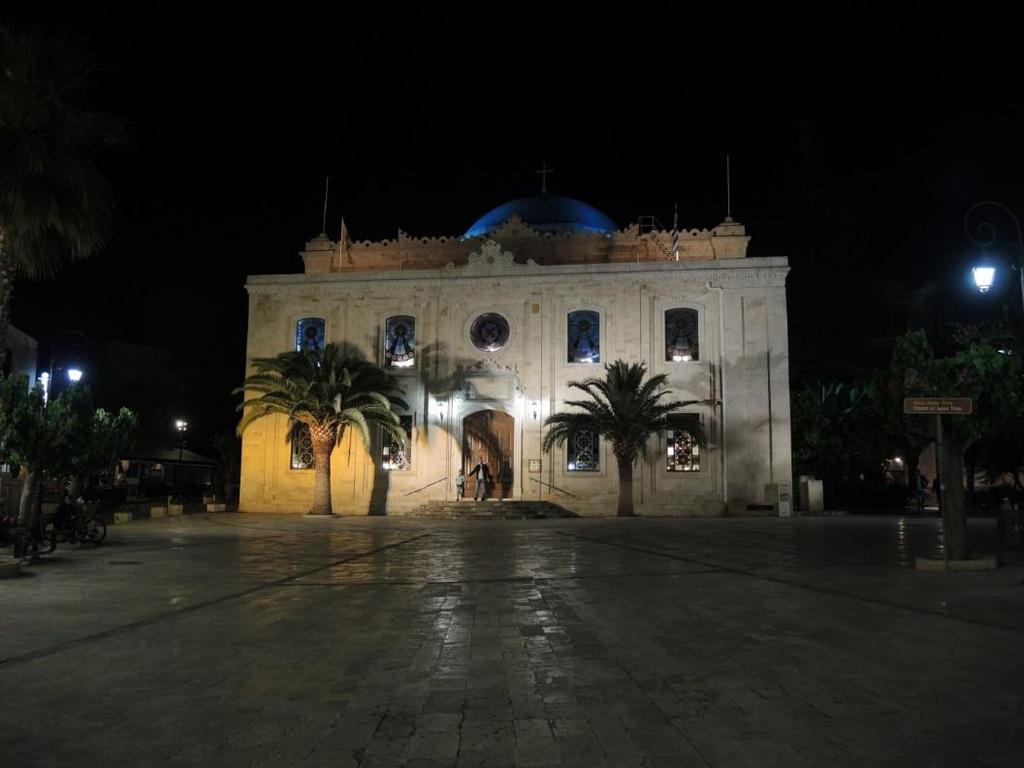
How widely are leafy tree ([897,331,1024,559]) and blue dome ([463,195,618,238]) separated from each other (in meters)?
24.2

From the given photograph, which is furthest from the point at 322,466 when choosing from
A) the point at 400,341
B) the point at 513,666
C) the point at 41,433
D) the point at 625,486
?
the point at 513,666

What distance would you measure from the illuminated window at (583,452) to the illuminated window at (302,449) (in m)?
10.4

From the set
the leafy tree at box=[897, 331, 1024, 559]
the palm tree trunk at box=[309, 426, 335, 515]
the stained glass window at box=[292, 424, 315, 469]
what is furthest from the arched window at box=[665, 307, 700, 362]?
the leafy tree at box=[897, 331, 1024, 559]

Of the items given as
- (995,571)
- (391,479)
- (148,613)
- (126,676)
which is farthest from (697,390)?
(126,676)

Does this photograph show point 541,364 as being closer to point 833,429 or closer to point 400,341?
point 400,341

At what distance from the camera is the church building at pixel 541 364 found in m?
28.8

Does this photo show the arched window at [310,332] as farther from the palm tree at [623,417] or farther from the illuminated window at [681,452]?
the illuminated window at [681,452]

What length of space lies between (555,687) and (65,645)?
443cm

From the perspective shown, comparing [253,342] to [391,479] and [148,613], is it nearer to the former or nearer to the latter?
[391,479]

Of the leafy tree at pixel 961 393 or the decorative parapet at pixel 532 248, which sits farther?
the decorative parapet at pixel 532 248

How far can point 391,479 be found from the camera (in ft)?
99.3

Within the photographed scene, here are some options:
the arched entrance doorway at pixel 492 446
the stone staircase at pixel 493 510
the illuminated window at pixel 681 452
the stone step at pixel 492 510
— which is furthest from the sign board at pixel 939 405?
the arched entrance doorway at pixel 492 446

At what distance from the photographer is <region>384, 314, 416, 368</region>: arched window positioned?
31203 mm

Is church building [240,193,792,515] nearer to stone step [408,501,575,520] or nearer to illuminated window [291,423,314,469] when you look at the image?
illuminated window [291,423,314,469]
